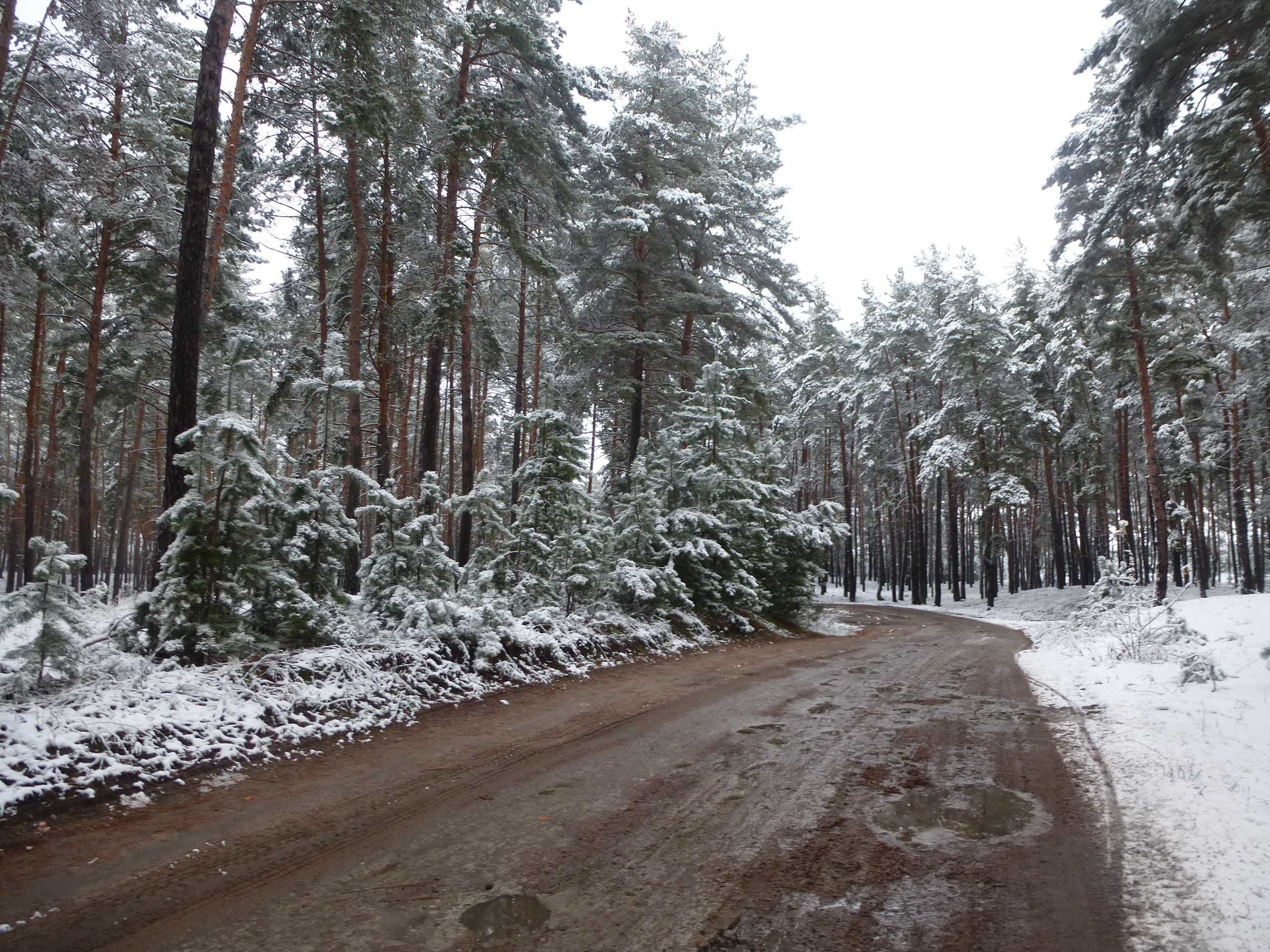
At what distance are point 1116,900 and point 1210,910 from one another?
356 millimetres

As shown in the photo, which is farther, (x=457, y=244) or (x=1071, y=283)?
(x=1071, y=283)

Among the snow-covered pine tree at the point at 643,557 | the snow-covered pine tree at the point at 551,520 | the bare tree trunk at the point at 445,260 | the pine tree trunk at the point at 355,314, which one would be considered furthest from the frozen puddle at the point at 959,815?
the bare tree trunk at the point at 445,260

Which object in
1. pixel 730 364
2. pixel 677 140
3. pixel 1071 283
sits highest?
pixel 677 140

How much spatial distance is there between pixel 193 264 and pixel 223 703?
16.7ft

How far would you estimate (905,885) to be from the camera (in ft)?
10.2

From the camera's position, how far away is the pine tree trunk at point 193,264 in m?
7.30

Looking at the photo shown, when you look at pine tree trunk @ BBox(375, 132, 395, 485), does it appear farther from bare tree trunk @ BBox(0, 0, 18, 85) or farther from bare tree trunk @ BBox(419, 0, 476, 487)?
bare tree trunk @ BBox(0, 0, 18, 85)

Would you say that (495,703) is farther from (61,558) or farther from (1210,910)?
(1210,910)

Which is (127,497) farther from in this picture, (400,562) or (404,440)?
(400,562)

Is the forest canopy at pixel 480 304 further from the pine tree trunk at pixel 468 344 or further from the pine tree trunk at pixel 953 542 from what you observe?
the pine tree trunk at pixel 953 542

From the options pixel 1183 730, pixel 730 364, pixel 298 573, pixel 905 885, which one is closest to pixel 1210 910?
pixel 905 885

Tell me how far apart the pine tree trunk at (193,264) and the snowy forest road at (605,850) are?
4506 millimetres

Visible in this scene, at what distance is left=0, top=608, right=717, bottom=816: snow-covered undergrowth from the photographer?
420cm

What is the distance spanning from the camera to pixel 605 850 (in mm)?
3475
